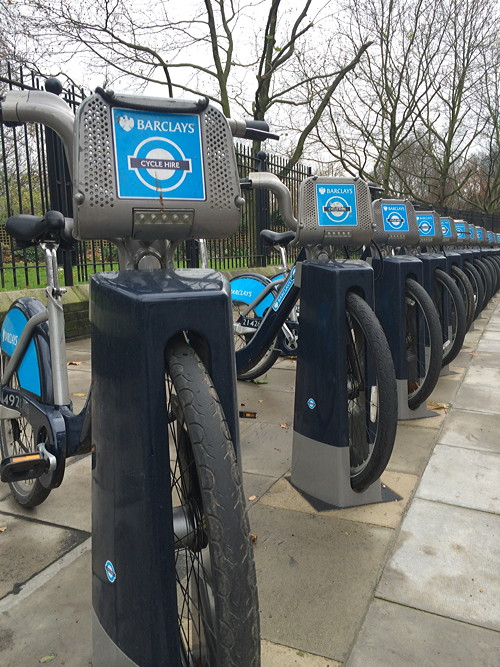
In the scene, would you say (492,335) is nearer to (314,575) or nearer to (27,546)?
(314,575)

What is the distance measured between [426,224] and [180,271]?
15.1 ft

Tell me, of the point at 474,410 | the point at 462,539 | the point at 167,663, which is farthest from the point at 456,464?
the point at 167,663

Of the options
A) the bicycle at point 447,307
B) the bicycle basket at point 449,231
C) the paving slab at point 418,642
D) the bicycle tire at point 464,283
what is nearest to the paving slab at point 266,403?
the bicycle at point 447,307

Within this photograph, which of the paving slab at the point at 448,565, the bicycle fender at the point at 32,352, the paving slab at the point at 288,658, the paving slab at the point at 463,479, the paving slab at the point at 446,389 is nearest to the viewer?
the paving slab at the point at 288,658

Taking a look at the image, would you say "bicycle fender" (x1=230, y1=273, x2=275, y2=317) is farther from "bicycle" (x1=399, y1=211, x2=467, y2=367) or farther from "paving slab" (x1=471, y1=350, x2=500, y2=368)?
"paving slab" (x1=471, y1=350, x2=500, y2=368)

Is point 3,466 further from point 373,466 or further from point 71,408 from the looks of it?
point 373,466

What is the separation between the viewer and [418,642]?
1.83 metres

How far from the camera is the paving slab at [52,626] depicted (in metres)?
1.78

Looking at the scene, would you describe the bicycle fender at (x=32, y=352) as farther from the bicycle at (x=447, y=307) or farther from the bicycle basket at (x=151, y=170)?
the bicycle at (x=447, y=307)

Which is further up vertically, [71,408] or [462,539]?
[71,408]

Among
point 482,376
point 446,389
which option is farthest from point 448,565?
point 482,376

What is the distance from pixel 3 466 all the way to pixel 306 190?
6.38ft

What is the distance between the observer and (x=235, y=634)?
1.18m

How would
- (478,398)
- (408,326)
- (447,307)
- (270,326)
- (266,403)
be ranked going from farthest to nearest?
(447,307), (478,398), (266,403), (408,326), (270,326)
